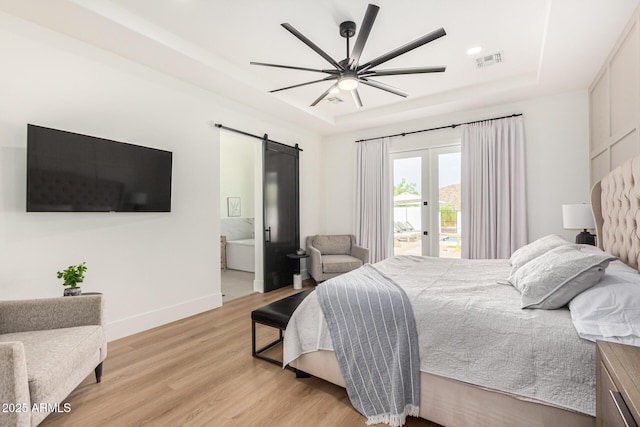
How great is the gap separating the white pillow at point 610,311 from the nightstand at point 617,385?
0.16 meters

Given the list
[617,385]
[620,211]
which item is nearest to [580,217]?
[620,211]

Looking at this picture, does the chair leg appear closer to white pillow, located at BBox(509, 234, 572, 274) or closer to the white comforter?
the white comforter

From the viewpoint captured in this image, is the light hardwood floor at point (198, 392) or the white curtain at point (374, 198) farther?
the white curtain at point (374, 198)

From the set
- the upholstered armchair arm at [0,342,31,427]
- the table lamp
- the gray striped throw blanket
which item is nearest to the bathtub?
the gray striped throw blanket

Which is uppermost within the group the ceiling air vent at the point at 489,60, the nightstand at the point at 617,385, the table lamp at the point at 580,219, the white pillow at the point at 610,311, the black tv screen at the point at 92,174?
the ceiling air vent at the point at 489,60

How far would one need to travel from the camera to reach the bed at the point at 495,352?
129 cm

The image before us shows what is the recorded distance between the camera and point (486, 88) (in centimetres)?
379

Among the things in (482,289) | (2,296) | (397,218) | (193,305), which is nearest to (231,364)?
(193,305)

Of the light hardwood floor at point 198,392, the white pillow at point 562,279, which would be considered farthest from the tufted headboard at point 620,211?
the light hardwood floor at point 198,392

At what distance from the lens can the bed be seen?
1.29 meters

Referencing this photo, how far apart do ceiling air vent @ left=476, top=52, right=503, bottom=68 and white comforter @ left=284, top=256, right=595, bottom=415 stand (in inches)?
A: 99.9

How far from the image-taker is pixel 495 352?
56.8 inches

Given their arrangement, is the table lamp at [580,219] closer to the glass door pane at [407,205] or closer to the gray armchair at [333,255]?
the glass door pane at [407,205]

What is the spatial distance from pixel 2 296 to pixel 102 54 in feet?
7.24
